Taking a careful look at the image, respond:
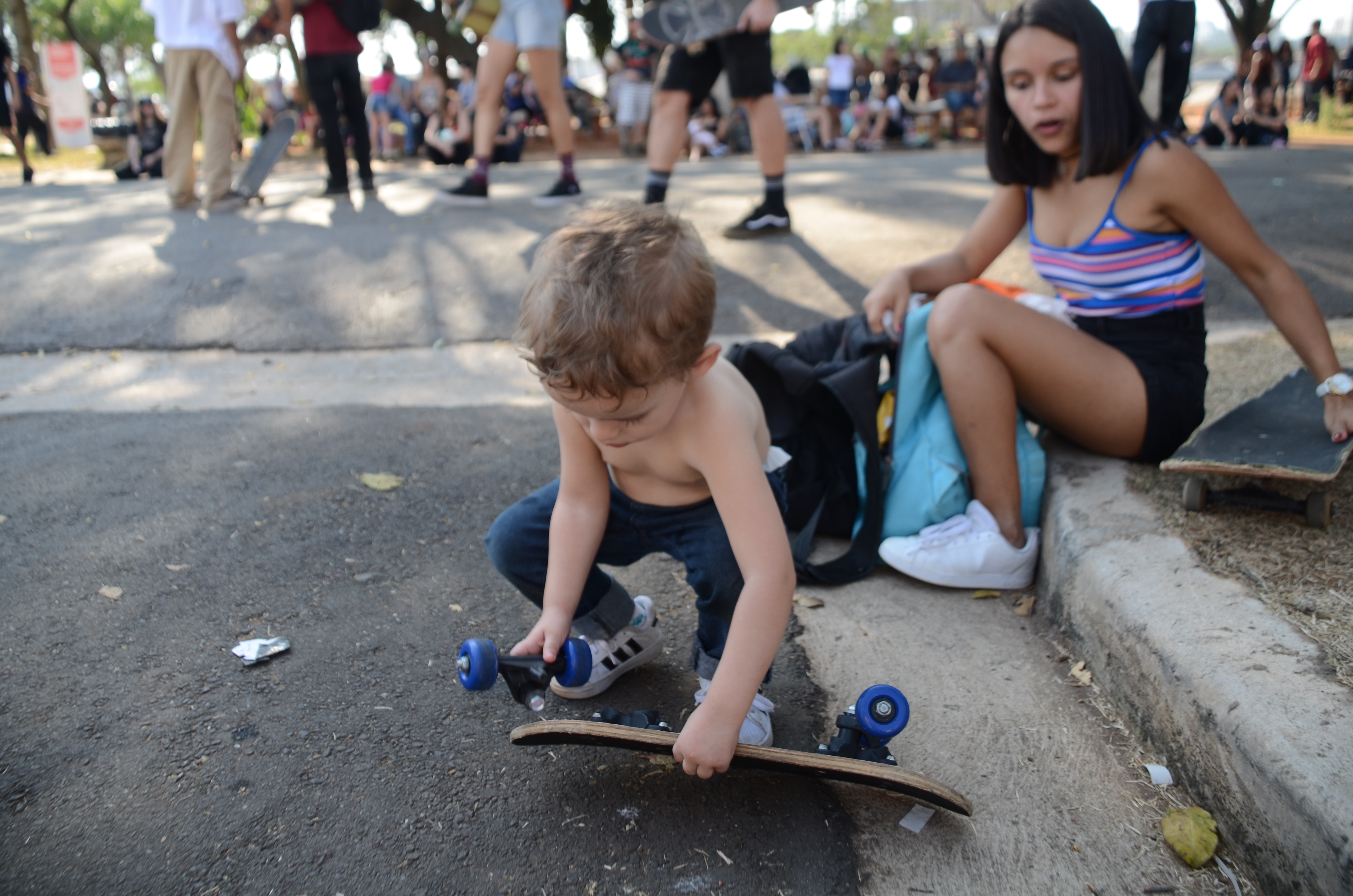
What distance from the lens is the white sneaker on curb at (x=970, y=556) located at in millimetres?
2379

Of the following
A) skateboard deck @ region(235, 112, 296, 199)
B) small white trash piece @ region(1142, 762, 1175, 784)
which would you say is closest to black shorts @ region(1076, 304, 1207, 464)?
small white trash piece @ region(1142, 762, 1175, 784)

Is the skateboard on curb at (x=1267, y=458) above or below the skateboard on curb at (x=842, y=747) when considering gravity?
above

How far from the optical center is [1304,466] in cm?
205

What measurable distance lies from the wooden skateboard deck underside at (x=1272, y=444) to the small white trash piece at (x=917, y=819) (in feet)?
3.33

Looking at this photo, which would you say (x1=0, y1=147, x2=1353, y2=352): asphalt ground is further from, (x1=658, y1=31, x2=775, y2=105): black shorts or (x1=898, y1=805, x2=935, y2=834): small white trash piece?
(x1=898, y1=805, x2=935, y2=834): small white trash piece

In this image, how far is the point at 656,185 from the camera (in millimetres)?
5523

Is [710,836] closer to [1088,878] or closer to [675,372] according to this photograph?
[1088,878]

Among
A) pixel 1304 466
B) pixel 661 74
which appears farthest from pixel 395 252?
pixel 1304 466

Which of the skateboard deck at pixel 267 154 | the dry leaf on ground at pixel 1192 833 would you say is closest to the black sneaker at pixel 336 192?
the skateboard deck at pixel 267 154

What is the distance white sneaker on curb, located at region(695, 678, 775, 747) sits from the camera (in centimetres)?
178

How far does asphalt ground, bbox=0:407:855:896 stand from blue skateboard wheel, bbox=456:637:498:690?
0.23 m

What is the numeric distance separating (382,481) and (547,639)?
138cm

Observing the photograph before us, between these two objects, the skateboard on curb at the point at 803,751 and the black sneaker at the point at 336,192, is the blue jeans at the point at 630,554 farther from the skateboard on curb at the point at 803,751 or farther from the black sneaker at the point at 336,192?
the black sneaker at the point at 336,192

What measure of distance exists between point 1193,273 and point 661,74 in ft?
11.7
